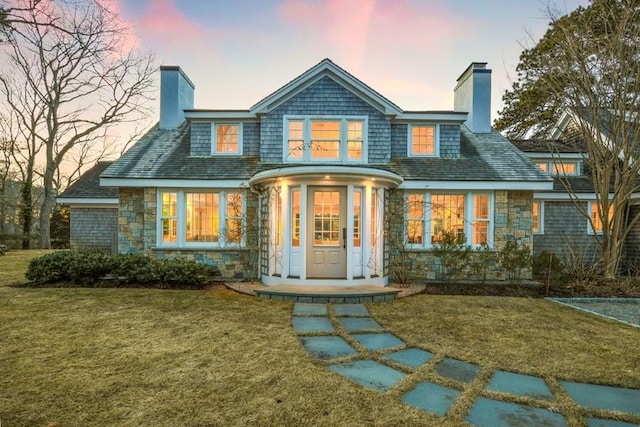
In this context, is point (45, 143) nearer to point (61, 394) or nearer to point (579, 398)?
point (61, 394)

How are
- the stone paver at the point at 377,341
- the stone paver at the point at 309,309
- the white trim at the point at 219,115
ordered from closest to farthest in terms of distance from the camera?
the stone paver at the point at 377,341, the stone paver at the point at 309,309, the white trim at the point at 219,115

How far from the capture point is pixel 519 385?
11.5 ft

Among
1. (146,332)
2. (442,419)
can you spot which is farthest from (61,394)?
(442,419)

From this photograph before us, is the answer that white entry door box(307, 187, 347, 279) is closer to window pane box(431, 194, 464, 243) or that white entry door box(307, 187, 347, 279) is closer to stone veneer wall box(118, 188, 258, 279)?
stone veneer wall box(118, 188, 258, 279)

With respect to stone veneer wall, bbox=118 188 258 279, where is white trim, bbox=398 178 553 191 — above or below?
above

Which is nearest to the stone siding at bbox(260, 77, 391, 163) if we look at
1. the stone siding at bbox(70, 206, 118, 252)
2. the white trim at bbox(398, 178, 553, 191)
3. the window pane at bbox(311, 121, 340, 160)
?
the window pane at bbox(311, 121, 340, 160)

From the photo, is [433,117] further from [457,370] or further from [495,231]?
[457,370]

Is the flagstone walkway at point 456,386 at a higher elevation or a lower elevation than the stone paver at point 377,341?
higher

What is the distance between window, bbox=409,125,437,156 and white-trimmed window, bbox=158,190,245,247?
558 centimetres

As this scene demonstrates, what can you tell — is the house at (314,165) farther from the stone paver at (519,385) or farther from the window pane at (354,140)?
the stone paver at (519,385)

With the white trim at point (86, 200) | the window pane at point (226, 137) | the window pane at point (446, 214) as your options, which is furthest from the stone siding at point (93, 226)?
the window pane at point (446, 214)

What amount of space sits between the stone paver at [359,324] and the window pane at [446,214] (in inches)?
194

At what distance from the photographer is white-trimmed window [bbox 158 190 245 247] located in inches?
393

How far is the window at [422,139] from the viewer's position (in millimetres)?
11070
